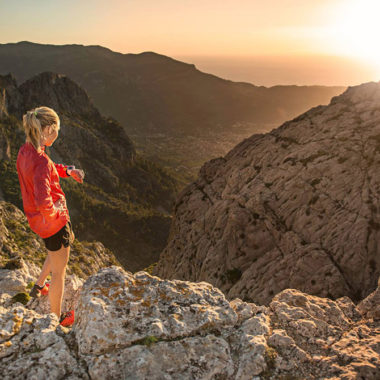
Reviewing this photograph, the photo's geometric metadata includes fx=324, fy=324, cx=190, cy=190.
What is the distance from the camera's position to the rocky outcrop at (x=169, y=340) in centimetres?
718

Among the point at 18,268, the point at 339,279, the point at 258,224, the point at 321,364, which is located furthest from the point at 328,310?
the point at 258,224

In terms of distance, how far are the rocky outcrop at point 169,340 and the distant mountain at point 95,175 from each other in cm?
10505

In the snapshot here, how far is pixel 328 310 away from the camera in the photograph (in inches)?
424

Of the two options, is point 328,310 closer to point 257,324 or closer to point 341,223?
point 257,324

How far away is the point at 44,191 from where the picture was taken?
8281mm

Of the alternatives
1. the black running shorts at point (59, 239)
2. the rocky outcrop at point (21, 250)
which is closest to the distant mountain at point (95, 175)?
the rocky outcrop at point (21, 250)

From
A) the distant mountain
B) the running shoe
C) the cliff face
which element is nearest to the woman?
the running shoe

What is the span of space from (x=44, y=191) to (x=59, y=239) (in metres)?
1.69

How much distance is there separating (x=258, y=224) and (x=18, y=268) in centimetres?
2896

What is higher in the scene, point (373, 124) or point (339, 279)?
point (373, 124)

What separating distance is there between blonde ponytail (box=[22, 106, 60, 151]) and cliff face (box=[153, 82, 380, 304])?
26.2m

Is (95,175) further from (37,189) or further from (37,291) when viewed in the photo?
(37,189)

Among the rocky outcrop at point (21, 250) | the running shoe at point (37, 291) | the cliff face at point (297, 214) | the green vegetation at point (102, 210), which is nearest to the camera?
the running shoe at point (37, 291)

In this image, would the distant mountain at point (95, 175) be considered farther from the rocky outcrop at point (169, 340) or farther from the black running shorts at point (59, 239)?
the rocky outcrop at point (169, 340)
